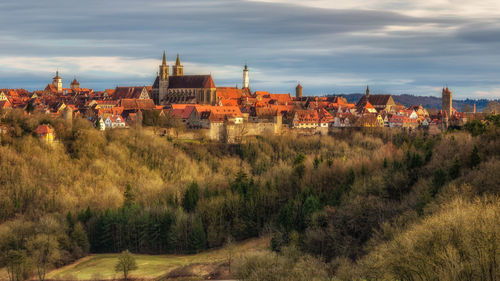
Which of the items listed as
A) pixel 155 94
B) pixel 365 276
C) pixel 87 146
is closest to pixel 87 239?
pixel 87 146

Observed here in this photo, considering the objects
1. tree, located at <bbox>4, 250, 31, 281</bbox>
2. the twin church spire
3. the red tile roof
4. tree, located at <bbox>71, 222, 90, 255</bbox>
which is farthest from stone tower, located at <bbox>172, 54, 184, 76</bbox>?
tree, located at <bbox>4, 250, 31, 281</bbox>

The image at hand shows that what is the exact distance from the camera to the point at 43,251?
5150 cm

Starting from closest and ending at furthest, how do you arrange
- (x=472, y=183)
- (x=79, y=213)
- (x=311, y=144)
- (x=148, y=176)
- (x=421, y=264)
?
(x=421, y=264)
(x=472, y=183)
(x=79, y=213)
(x=148, y=176)
(x=311, y=144)

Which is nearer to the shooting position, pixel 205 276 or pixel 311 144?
pixel 205 276

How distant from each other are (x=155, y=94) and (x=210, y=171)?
4261 centimetres

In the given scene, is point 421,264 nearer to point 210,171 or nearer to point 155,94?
point 210,171

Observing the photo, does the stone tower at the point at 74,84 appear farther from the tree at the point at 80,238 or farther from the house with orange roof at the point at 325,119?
the tree at the point at 80,238

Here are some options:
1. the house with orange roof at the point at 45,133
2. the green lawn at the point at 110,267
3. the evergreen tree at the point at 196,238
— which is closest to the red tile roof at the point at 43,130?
the house with orange roof at the point at 45,133

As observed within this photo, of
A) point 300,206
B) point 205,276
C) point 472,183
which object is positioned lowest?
point 205,276

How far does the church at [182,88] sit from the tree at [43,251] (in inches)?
2367

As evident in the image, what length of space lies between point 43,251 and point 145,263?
848 cm

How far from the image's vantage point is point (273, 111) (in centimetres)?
10256

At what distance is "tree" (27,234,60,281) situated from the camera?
50.2m

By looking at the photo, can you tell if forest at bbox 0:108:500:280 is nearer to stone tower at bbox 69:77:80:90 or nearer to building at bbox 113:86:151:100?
building at bbox 113:86:151:100
